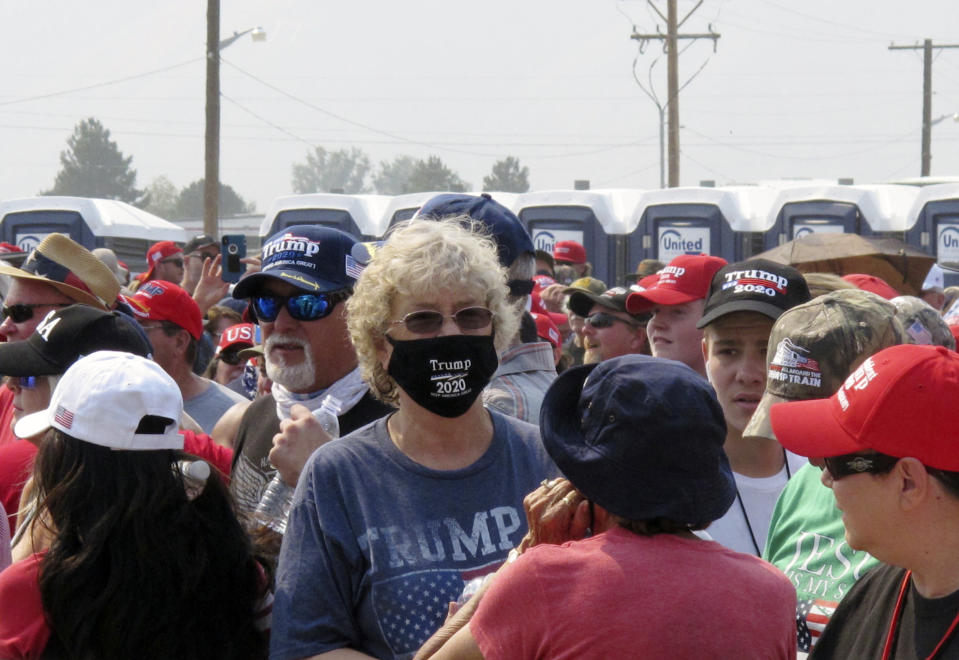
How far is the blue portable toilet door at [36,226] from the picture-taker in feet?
63.0

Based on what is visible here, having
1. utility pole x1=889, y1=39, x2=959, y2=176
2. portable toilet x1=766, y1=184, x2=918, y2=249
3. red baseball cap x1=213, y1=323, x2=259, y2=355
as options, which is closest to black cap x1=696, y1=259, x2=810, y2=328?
red baseball cap x1=213, y1=323, x2=259, y2=355

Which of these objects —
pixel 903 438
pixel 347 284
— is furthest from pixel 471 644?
pixel 347 284

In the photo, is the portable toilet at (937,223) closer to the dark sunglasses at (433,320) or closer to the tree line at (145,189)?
the dark sunglasses at (433,320)

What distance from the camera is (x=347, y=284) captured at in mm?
3854

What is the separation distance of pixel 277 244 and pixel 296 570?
4.74 feet

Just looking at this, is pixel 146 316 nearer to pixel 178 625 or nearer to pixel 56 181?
pixel 178 625

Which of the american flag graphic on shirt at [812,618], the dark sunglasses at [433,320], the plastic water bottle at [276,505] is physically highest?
the dark sunglasses at [433,320]

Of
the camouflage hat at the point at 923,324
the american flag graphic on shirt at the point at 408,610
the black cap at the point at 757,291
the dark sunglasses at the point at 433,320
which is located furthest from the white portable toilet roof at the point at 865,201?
the american flag graphic on shirt at the point at 408,610

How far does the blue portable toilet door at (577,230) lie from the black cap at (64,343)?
15208 millimetres

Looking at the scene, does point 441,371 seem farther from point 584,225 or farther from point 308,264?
point 584,225

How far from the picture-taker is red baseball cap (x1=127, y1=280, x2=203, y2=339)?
620 centimetres

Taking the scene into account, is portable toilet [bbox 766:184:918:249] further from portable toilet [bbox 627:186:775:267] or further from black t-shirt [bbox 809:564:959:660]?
black t-shirt [bbox 809:564:959:660]

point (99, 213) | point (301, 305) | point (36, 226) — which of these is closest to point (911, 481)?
point (301, 305)

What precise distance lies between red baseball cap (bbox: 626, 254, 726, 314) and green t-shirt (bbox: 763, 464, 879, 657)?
1.73m
